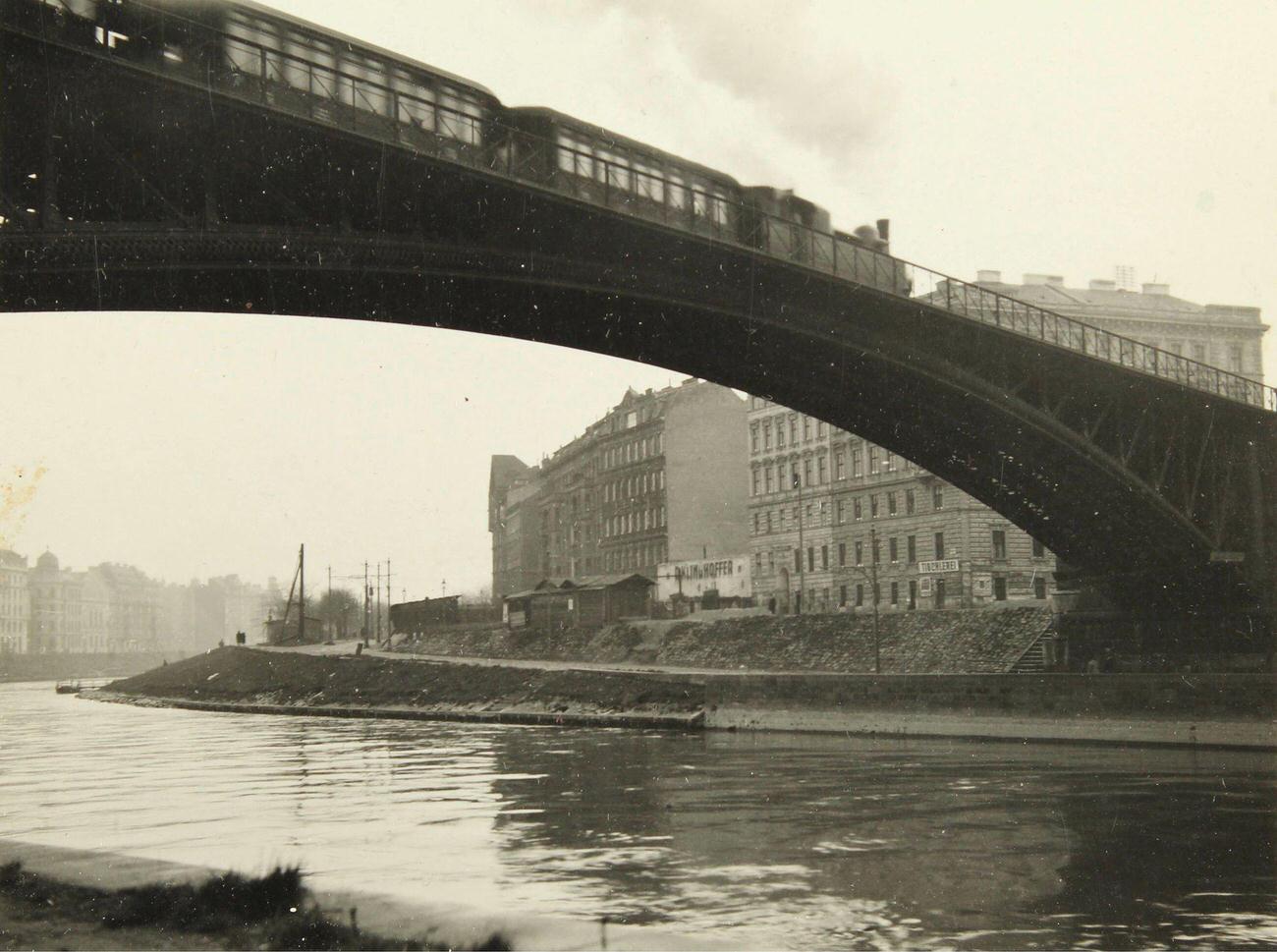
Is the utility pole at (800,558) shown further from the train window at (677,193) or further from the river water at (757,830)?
the train window at (677,193)

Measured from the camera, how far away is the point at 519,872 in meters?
16.5

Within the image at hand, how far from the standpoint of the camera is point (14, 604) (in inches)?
5064

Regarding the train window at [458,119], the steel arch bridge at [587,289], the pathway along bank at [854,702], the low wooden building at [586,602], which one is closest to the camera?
the steel arch bridge at [587,289]

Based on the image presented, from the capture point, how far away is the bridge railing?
21.5 meters

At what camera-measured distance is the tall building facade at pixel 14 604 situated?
4535 inches

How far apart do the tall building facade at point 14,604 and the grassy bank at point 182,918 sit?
104526 millimetres

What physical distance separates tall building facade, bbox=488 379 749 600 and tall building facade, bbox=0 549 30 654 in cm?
4503

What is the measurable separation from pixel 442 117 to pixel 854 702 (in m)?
22.1

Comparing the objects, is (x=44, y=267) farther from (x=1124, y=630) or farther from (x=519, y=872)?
(x=1124, y=630)

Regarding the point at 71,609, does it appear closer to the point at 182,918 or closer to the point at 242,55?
the point at 242,55

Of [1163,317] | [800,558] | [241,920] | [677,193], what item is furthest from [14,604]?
[241,920]

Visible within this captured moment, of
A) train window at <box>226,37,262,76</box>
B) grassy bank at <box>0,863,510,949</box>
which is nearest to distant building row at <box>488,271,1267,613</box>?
train window at <box>226,37,262,76</box>

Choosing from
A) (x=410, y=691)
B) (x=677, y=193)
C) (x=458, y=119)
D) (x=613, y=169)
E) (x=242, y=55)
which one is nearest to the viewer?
(x=242, y=55)

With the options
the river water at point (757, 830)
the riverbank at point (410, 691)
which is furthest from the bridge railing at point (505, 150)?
the riverbank at point (410, 691)
